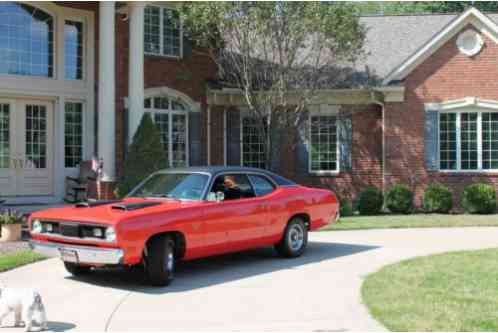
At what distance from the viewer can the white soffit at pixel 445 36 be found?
18766 millimetres

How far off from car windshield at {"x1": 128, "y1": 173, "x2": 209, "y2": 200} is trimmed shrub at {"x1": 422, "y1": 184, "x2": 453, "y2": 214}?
11.0 m

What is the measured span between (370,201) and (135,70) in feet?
25.2

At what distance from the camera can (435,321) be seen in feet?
19.8

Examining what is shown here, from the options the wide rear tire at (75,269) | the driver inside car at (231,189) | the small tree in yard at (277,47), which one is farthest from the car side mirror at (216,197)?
the small tree in yard at (277,47)

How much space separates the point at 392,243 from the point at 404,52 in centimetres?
1036

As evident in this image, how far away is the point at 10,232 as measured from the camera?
38.7 ft

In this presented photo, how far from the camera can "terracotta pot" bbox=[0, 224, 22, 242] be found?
38.6 ft

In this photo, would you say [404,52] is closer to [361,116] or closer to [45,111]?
[361,116]

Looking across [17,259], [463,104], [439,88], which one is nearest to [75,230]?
[17,259]

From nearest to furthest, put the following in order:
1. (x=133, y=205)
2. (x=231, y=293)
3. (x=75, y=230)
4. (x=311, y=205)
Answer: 1. (x=231, y=293)
2. (x=75, y=230)
3. (x=133, y=205)
4. (x=311, y=205)

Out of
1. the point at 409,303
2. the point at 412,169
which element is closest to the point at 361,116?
the point at 412,169

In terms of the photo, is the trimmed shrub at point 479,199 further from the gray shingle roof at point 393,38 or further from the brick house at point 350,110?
the gray shingle roof at point 393,38

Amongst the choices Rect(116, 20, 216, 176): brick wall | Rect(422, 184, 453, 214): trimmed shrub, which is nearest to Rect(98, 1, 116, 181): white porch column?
Rect(116, 20, 216, 176): brick wall

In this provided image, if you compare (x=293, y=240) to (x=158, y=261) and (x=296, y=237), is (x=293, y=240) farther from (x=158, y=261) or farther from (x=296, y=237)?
(x=158, y=261)
